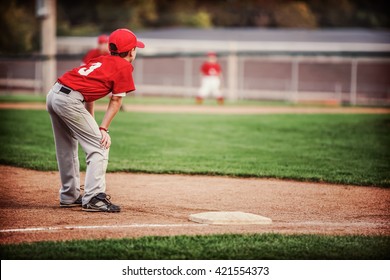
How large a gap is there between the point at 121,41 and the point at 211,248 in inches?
93.3

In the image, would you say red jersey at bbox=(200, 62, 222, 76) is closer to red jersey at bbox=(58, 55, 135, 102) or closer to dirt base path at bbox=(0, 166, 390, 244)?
dirt base path at bbox=(0, 166, 390, 244)

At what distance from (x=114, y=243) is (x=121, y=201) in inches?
87.3

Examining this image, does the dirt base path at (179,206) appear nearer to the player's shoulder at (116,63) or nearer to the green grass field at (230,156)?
the green grass field at (230,156)

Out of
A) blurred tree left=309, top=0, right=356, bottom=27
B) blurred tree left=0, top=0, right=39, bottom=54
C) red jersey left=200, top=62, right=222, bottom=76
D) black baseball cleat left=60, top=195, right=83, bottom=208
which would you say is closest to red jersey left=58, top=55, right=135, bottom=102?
black baseball cleat left=60, top=195, right=83, bottom=208

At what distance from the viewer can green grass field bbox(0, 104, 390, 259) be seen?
5.71 metres

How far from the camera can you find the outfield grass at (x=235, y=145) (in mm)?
10930

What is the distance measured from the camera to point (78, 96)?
23.3ft

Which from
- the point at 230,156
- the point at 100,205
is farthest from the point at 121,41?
the point at 230,156

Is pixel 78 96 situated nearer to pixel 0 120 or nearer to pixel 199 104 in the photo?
pixel 0 120

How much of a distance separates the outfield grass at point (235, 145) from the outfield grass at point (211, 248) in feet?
13.1

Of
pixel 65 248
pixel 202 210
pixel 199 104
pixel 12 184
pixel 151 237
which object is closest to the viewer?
pixel 65 248

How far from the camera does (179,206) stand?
7.81m

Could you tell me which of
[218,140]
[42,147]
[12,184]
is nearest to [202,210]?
[12,184]

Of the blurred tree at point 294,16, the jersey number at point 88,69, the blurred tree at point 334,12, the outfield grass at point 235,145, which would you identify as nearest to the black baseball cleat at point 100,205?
the jersey number at point 88,69
